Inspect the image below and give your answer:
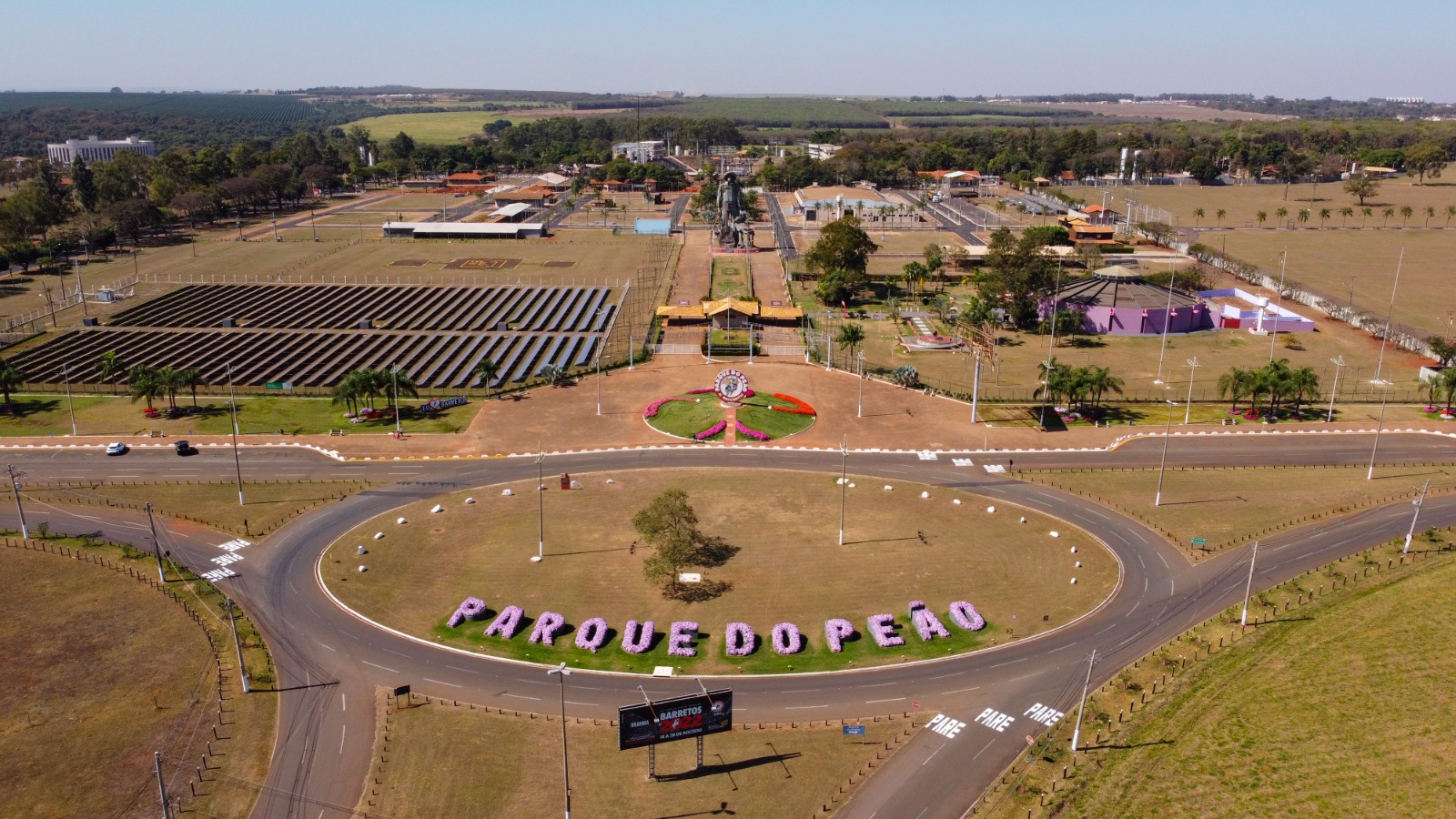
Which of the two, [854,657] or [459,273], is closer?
[854,657]

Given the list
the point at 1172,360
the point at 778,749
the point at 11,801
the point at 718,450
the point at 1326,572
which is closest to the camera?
the point at 11,801

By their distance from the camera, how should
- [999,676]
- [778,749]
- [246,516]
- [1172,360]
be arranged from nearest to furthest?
[778,749] → [999,676] → [246,516] → [1172,360]

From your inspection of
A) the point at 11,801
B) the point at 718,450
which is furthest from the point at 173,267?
the point at 11,801

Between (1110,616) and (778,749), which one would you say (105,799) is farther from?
(1110,616)

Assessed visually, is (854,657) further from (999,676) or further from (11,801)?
(11,801)

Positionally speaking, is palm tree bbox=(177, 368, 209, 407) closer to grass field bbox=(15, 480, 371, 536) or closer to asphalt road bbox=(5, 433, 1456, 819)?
asphalt road bbox=(5, 433, 1456, 819)

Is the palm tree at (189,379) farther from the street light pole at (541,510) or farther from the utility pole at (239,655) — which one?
the utility pole at (239,655)

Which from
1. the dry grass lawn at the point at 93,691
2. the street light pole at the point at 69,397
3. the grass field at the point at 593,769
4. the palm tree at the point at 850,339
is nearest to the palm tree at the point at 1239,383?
the palm tree at the point at 850,339
